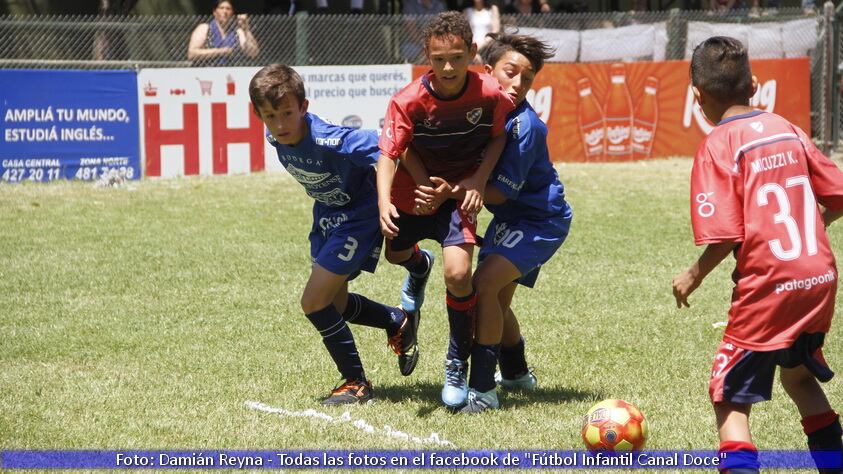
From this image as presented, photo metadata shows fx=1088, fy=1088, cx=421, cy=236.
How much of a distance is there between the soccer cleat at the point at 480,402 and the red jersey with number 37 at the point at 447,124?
98 centimetres

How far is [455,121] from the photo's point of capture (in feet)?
15.8

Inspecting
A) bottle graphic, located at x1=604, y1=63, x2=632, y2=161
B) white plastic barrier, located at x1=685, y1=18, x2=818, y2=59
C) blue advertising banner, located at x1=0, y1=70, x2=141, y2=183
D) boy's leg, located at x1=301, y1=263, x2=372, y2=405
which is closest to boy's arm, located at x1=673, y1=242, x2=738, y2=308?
boy's leg, located at x1=301, y1=263, x2=372, y2=405

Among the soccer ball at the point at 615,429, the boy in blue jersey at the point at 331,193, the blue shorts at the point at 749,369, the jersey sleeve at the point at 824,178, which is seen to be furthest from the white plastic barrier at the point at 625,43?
the blue shorts at the point at 749,369

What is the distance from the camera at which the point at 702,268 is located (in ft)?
11.8

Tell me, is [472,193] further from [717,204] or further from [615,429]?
[717,204]

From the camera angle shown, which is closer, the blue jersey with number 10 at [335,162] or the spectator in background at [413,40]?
the blue jersey with number 10 at [335,162]

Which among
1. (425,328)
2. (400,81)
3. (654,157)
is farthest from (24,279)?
(654,157)

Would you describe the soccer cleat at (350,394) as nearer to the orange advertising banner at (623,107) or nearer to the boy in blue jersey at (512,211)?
the boy in blue jersey at (512,211)

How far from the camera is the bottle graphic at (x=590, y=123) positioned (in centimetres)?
1430

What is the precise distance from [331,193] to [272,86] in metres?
0.64

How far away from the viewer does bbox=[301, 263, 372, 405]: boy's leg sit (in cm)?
504

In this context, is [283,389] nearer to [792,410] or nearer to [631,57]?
[792,410]

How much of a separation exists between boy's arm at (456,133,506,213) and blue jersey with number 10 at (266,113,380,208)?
1.65 feet

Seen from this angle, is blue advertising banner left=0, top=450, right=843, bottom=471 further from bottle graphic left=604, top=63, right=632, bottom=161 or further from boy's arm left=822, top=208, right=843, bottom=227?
bottle graphic left=604, top=63, right=632, bottom=161
